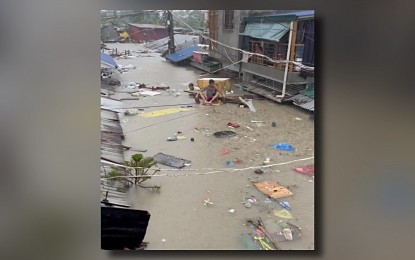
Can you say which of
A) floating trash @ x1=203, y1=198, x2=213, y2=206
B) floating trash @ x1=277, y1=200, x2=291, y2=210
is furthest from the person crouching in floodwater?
floating trash @ x1=277, y1=200, x2=291, y2=210

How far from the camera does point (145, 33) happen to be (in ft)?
6.43

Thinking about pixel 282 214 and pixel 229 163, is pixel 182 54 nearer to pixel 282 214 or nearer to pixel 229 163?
pixel 229 163

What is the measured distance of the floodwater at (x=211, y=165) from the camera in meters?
1.94

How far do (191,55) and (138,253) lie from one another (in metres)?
0.97

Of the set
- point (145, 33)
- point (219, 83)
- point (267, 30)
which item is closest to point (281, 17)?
point (267, 30)

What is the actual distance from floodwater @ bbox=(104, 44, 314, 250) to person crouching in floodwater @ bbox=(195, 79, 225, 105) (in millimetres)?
34

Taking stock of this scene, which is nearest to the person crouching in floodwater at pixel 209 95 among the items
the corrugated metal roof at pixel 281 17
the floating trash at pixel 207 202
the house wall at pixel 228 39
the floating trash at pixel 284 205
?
the house wall at pixel 228 39

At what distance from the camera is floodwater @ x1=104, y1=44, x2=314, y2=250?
6.36 ft

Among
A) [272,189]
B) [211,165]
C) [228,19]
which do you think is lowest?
[272,189]

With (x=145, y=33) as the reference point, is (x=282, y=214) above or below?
below

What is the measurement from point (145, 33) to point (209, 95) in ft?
1.37
